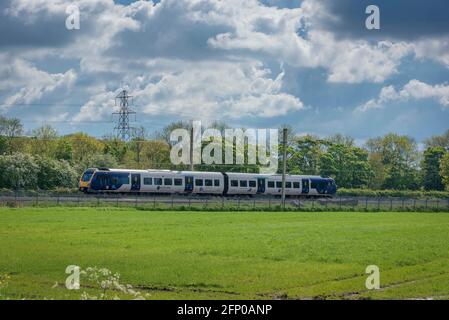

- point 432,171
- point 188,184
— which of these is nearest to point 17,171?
point 188,184

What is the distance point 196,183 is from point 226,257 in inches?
1890

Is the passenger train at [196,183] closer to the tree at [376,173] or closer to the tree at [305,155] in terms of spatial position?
the tree at [305,155]

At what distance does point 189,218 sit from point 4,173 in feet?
128

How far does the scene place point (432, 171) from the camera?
112250 millimetres

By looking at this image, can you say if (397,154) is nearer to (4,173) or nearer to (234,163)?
(234,163)

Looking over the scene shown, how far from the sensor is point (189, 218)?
4931cm

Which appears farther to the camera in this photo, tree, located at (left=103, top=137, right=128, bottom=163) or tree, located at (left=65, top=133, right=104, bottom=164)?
tree, located at (left=103, top=137, right=128, bottom=163)

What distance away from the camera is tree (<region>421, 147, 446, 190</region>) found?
368 ft

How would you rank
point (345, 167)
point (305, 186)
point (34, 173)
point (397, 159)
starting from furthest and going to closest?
point (397, 159) < point (345, 167) < point (34, 173) < point (305, 186)

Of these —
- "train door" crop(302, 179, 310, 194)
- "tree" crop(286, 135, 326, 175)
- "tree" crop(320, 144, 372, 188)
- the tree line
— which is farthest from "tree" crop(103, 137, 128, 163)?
"train door" crop(302, 179, 310, 194)

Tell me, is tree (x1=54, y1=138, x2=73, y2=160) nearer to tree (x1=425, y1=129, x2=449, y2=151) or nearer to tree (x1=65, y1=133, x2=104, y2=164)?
tree (x1=65, y1=133, x2=104, y2=164)

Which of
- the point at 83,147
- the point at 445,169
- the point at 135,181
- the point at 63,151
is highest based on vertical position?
the point at 83,147

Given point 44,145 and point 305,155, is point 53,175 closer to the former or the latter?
point 44,145
